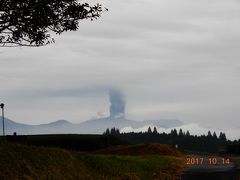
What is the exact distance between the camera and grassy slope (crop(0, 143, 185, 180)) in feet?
92.8

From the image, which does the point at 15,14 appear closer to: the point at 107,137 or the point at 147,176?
the point at 147,176

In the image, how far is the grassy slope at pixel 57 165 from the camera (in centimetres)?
2828

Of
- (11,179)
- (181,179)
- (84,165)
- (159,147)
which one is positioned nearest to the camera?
(11,179)

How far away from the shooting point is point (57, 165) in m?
32.8

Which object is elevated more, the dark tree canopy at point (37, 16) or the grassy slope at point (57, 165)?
the dark tree canopy at point (37, 16)

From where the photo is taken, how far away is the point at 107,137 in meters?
99.1

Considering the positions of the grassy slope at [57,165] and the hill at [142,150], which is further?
the hill at [142,150]

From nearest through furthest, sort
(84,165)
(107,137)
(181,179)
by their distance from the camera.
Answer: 1. (84,165)
2. (181,179)
3. (107,137)

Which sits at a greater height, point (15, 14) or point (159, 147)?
point (15, 14)

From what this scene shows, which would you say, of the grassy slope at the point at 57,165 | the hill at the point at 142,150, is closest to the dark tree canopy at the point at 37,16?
the grassy slope at the point at 57,165

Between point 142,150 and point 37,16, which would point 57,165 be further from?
point 142,150

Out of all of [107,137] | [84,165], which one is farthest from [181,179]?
[107,137]

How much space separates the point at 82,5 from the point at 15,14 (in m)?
3.70

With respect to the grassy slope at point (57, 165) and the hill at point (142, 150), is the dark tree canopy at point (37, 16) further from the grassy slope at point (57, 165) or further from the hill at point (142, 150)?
the hill at point (142, 150)
